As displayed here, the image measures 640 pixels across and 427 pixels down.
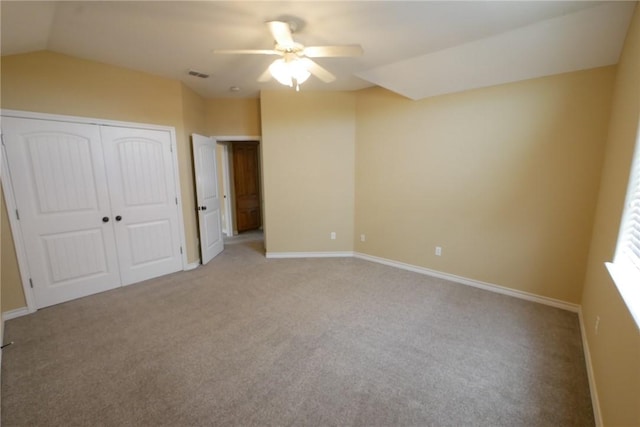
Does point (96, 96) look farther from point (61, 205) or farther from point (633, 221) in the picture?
point (633, 221)

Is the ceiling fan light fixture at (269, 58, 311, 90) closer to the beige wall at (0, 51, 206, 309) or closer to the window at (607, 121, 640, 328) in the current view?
the beige wall at (0, 51, 206, 309)

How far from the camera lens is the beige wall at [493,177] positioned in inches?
103

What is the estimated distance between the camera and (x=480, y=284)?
3350mm

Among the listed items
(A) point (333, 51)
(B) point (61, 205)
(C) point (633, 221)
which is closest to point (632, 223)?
(C) point (633, 221)

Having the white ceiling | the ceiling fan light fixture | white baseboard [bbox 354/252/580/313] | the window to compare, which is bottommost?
white baseboard [bbox 354/252/580/313]

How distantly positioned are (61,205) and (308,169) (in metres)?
3.08

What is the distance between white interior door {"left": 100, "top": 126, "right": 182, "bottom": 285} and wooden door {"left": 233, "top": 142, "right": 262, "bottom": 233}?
7.74 ft

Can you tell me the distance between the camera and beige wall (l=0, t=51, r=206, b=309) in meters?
2.59

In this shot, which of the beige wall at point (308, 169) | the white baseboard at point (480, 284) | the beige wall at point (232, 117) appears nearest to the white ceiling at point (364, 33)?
the beige wall at point (308, 169)

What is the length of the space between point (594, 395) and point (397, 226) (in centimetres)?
258

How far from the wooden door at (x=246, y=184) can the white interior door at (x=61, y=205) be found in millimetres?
3022

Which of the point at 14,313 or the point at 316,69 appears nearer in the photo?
the point at 316,69

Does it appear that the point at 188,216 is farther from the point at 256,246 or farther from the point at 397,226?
the point at 397,226

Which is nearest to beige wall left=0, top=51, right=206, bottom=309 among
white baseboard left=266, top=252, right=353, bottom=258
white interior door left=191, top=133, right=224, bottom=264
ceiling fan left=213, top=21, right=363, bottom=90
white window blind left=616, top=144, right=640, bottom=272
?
white interior door left=191, top=133, right=224, bottom=264
